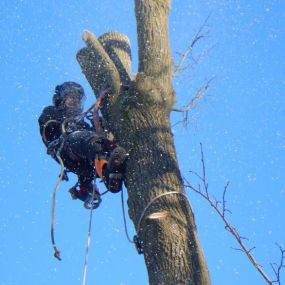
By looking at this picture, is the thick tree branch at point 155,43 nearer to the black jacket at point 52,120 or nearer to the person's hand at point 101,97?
the person's hand at point 101,97

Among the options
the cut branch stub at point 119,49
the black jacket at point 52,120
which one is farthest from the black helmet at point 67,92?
the cut branch stub at point 119,49

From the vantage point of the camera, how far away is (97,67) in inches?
141

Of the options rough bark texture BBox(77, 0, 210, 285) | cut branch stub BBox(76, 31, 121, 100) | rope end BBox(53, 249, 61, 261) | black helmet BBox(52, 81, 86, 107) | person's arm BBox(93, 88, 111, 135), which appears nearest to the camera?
rough bark texture BBox(77, 0, 210, 285)

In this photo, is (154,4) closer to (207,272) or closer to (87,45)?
(87,45)

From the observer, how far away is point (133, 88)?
3.21 m

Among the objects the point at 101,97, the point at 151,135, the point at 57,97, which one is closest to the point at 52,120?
the point at 57,97

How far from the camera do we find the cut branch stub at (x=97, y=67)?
3.36 m

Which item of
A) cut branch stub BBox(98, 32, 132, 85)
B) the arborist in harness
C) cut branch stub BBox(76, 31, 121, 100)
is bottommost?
the arborist in harness

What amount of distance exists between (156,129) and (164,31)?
1.07 m

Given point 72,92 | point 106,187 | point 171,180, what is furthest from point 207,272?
point 72,92

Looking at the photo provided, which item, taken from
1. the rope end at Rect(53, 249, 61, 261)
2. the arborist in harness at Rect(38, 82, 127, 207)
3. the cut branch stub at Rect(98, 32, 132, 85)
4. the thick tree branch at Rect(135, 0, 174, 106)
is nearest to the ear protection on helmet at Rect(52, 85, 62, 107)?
the arborist in harness at Rect(38, 82, 127, 207)

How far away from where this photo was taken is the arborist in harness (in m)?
3.00

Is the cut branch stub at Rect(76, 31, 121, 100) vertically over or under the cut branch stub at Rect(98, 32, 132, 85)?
under

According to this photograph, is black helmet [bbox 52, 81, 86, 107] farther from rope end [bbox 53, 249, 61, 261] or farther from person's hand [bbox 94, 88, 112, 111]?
rope end [bbox 53, 249, 61, 261]
